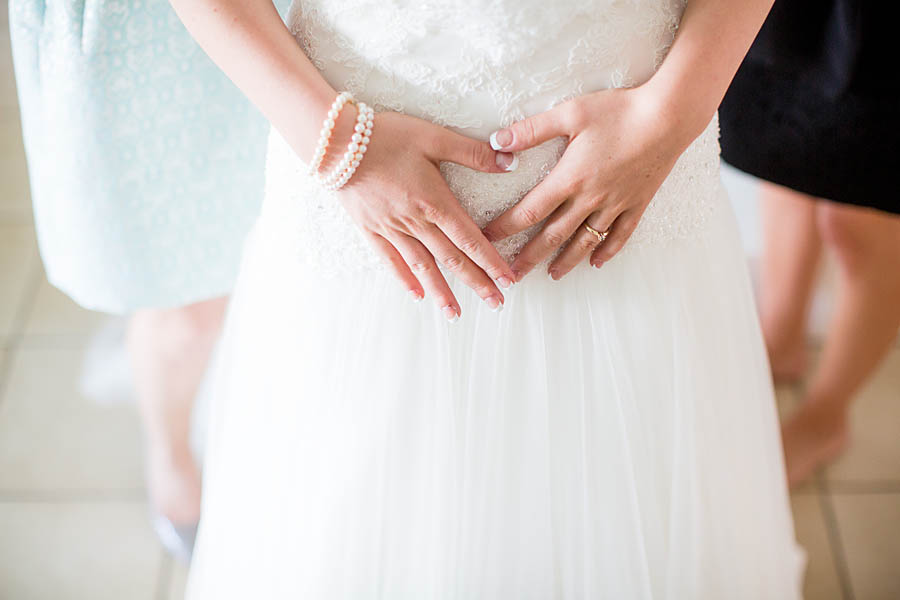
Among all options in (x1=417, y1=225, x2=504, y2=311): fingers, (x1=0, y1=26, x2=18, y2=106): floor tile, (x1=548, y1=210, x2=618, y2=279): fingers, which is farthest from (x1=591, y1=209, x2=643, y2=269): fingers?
(x1=0, y1=26, x2=18, y2=106): floor tile

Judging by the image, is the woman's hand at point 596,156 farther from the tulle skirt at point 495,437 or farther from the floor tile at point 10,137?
the floor tile at point 10,137

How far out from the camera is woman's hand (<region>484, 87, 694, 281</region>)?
709 mm

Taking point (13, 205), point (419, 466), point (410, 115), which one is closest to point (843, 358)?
point (419, 466)

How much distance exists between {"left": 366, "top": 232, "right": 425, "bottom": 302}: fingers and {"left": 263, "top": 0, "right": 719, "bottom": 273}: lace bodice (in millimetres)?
57

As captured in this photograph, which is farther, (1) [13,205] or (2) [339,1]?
(1) [13,205]

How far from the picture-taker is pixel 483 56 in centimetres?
70

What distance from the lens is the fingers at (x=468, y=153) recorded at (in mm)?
705

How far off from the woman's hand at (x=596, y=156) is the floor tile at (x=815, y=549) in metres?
0.88

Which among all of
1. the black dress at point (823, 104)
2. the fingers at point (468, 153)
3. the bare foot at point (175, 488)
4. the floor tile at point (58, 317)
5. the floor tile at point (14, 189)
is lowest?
the bare foot at point (175, 488)

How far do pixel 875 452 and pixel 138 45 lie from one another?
1.40 metres

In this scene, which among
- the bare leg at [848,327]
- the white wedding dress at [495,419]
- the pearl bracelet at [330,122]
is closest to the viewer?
the pearl bracelet at [330,122]

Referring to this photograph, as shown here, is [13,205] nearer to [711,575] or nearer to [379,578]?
[379,578]

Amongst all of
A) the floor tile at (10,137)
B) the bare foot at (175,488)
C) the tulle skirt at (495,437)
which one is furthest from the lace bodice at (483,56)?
the floor tile at (10,137)

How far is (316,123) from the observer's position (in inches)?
27.5
